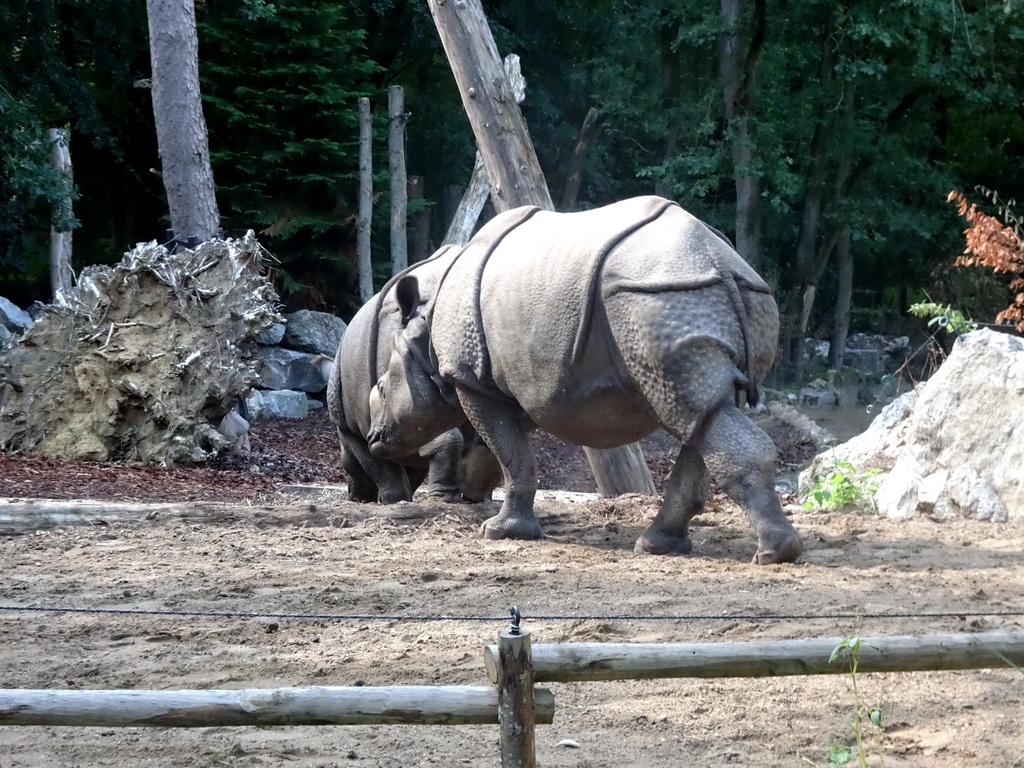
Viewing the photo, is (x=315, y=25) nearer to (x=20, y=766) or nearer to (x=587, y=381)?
(x=587, y=381)

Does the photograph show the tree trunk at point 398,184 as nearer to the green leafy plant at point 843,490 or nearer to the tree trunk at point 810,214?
the green leafy plant at point 843,490

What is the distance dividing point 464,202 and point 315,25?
20.0 feet

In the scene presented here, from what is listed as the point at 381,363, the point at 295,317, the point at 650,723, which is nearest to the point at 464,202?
the point at 295,317

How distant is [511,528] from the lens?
6.91m

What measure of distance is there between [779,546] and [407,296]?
118 inches

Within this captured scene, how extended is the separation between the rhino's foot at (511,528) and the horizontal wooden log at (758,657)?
11.7 feet

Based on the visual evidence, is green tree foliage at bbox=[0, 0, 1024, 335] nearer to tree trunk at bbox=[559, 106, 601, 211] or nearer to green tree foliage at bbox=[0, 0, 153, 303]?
green tree foliage at bbox=[0, 0, 153, 303]

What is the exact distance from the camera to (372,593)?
18.4 feet

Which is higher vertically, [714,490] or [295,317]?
[295,317]

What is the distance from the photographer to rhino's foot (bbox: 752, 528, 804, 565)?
583 centimetres

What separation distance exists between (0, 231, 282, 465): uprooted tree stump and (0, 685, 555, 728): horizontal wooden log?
8.11m

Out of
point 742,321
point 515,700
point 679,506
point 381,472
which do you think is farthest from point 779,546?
point 381,472

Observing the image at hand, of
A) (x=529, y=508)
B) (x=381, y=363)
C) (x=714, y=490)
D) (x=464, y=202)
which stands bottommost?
(x=714, y=490)

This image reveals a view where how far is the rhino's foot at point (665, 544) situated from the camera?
6.43 m
